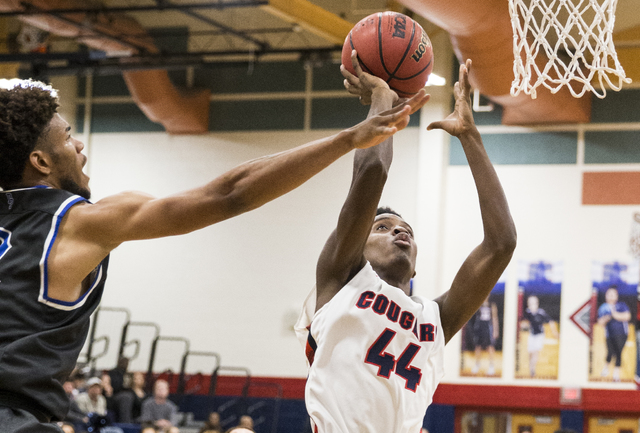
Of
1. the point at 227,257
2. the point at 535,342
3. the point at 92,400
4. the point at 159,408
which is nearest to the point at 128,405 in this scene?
the point at 159,408

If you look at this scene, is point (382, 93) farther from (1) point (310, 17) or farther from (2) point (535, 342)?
(2) point (535, 342)

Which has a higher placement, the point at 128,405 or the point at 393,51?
the point at 393,51

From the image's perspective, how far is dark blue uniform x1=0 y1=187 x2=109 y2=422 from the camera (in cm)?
227

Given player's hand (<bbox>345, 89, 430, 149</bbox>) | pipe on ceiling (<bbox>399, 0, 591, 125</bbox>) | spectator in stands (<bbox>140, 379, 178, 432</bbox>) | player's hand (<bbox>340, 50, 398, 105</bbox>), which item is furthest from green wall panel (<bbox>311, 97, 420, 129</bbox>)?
player's hand (<bbox>345, 89, 430, 149</bbox>)

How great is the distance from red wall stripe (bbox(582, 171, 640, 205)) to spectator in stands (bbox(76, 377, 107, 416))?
27.8ft

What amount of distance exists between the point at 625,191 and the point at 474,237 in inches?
101

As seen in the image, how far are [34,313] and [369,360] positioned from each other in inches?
55.1

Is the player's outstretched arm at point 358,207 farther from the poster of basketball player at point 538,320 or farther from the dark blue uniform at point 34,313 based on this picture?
the poster of basketball player at point 538,320

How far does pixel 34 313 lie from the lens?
2.33 metres

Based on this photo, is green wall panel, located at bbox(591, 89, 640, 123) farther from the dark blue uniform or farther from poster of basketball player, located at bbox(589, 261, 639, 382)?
the dark blue uniform

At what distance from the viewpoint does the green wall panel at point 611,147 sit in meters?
13.2

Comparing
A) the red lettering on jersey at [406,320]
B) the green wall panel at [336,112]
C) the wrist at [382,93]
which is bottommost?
the red lettering on jersey at [406,320]

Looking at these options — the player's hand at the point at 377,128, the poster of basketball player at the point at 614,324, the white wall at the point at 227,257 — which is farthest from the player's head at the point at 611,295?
the player's hand at the point at 377,128

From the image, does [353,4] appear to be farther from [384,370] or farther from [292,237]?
[384,370]
